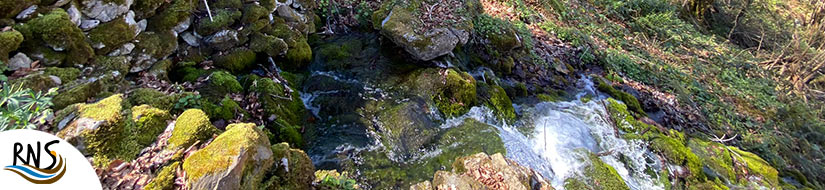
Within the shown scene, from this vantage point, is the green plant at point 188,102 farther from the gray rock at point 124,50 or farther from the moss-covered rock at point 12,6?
the moss-covered rock at point 12,6

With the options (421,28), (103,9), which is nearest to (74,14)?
(103,9)

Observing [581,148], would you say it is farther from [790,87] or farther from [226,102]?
[790,87]

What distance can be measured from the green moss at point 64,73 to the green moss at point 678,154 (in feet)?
28.0

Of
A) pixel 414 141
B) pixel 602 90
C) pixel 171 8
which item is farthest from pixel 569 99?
pixel 171 8

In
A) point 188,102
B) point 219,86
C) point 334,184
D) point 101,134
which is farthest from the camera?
point 219,86

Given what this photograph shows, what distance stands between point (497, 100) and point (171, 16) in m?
5.42

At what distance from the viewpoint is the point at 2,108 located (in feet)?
8.68

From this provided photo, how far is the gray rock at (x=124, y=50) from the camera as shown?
426cm

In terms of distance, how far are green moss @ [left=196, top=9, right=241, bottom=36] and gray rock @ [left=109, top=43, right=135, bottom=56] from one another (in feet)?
3.35

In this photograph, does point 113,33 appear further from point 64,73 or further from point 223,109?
point 223,109

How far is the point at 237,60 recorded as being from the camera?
5.57 metres

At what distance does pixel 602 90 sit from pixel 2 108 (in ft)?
31.2

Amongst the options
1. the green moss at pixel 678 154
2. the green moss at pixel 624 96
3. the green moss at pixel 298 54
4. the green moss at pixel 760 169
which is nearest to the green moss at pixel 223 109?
the green moss at pixel 298 54

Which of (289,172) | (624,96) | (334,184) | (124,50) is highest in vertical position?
(124,50)
